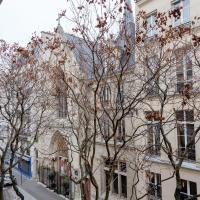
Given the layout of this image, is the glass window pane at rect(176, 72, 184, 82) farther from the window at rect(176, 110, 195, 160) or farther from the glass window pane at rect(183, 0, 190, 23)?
the glass window pane at rect(183, 0, 190, 23)

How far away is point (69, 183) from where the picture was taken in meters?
25.5

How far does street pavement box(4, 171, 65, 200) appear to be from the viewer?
84.5 feet

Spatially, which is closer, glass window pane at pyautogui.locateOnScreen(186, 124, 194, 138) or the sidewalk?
glass window pane at pyautogui.locateOnScreen(186, 124, 194, 138)

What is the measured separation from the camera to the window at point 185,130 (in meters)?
15.9

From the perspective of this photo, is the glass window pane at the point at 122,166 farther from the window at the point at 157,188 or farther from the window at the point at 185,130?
the window at the point at 185,130

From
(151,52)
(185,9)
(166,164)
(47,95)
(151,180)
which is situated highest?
(185,9)

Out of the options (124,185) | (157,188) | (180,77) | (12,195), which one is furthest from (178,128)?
(12,195)

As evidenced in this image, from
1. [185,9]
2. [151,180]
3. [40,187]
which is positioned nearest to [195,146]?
[151,180]

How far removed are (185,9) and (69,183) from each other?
16745mm

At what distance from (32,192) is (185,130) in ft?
55.2

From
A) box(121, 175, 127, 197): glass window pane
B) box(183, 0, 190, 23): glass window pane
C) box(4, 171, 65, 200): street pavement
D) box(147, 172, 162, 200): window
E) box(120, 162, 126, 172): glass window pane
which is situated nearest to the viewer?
box(183, 0, 190, 23): glass window pane

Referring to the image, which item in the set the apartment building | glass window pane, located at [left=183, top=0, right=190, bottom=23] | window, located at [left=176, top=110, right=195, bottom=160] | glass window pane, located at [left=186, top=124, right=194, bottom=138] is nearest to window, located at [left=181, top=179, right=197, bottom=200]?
the apartment building

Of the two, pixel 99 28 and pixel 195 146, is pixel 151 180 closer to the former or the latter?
pixel 195 146

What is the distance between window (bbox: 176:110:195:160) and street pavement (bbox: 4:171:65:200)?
1299 centimetres
